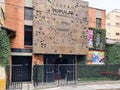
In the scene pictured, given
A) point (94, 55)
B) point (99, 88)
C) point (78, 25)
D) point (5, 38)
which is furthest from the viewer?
point (94, 55)

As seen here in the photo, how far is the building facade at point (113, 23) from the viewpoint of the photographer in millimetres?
79856

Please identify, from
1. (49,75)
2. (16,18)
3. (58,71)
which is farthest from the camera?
(16,18)

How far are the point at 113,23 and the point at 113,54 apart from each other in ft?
159

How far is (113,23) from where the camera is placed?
82688 millimetres

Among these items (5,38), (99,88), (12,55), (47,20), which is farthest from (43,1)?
(99,88)

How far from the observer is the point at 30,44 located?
28.9 metres

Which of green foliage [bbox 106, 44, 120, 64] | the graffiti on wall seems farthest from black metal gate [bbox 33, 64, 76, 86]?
green foliage [bbox 106, 44, 120, 64]

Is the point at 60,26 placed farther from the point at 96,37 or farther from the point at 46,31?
the point at 96,37

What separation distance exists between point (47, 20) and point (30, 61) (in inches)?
193

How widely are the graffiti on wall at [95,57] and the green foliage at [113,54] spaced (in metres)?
0.96

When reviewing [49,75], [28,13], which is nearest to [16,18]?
[28,13]

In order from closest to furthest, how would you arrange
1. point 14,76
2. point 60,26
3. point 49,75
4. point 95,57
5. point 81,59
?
1. point 14,76
2. point 49,75
3. point 60,26
4. point 81,59
5. point 95,57

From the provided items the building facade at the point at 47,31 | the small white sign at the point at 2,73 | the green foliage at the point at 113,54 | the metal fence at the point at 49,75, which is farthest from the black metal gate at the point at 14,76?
the green foliage at the point at 113,54

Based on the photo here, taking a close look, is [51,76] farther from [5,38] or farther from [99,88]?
[5,38]
